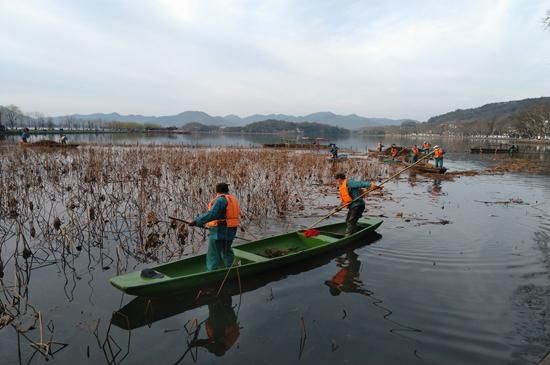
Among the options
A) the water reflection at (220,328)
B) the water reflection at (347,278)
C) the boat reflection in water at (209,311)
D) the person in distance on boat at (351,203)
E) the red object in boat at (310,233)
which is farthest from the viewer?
the person in distance on boat at (351,203)

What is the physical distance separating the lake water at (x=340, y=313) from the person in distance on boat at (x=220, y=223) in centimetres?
83

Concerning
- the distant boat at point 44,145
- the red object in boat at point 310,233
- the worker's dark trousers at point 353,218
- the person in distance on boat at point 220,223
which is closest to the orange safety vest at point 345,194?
the worker's dark trousers at point 353,218

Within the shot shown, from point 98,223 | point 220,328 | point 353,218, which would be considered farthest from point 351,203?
point 98,223

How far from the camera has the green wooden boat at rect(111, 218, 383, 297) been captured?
19.7 feet

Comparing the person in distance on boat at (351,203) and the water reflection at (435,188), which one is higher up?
the person in distance on boat at (351,203)

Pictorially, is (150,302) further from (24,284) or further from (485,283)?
(485,283)

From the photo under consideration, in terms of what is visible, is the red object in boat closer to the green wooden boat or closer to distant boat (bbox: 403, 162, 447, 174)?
the green wooden boat

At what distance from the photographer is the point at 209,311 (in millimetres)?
6305

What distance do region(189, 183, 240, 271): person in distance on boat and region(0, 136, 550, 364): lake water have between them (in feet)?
2.71

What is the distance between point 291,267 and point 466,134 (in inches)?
7959

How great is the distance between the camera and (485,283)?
759cm

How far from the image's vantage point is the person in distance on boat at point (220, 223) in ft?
21.6

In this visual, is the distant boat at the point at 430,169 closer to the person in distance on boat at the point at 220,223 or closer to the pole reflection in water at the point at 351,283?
the pole reflection in water at the point at 351,283

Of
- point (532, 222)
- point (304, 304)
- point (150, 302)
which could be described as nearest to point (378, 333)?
point (304, 304)
